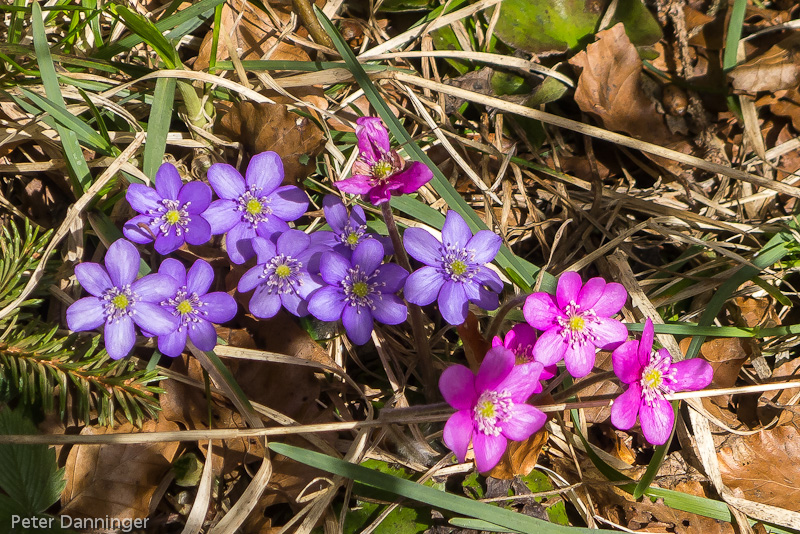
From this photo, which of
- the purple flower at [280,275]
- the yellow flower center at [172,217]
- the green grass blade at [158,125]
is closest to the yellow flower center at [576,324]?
the purple flower at [280,275]

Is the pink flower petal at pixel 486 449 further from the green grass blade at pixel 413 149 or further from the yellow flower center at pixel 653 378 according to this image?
the green grass blade at pixel 413 149

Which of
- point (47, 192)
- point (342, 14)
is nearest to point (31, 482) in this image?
point (47, 192)

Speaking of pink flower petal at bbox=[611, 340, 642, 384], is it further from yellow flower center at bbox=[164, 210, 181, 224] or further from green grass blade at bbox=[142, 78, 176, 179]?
green grass blade at bbox=[142, 78, 176, 179]

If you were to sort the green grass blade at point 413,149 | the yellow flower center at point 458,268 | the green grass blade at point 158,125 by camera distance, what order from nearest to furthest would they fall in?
1. the yellow flower center at point 458,268
2. the green grass blade at point 158,125
3. the green grass blade at point 413,149

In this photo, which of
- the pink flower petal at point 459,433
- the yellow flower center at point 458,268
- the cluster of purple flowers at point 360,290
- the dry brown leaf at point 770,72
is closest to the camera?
the pink flower petal at point 459,433

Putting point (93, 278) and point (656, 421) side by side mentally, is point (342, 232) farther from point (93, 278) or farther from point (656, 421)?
point (656, 421)

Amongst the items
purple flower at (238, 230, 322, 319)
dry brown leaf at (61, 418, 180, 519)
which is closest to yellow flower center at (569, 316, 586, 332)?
purple flower at (238, 230, 322, 319)

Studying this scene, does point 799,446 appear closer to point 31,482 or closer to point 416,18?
point 416,18

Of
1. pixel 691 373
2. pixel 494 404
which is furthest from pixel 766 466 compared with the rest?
pixel 494 404
